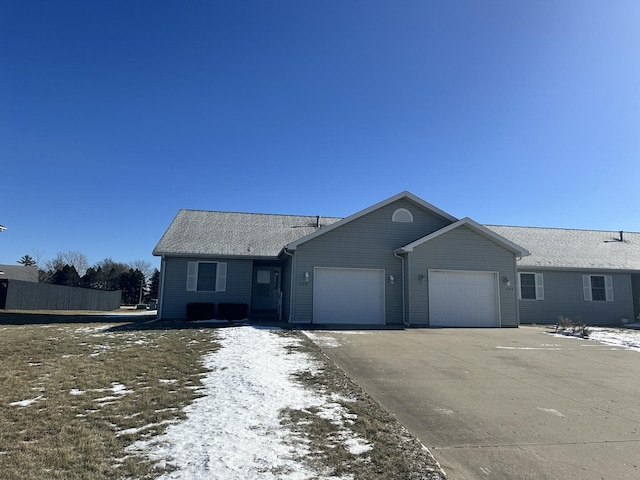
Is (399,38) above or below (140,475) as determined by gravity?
above

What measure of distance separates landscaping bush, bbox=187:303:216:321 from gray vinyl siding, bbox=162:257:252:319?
0.85 meters

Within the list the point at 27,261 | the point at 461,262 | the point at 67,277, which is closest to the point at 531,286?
the point at 461,262

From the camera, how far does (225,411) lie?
15.9 ft

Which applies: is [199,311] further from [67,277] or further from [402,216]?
[67,277]

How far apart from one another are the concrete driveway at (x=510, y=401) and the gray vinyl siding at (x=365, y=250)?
4.69 meters

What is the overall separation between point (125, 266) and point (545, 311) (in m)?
60.0

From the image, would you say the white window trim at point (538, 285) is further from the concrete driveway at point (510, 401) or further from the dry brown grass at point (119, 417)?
the dry brown grass at point (119, 417)

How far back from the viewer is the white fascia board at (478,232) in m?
15.7

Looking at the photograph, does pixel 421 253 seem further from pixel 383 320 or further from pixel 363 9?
pixel 363 9

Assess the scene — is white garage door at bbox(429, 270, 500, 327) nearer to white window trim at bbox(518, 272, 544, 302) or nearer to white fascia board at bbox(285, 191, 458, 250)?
white fascia board at bbox(285, 191, 458, 250)

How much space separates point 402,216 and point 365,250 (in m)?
2.16

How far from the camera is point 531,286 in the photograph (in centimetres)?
1895

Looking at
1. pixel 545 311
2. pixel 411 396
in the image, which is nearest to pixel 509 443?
pixel 411 396

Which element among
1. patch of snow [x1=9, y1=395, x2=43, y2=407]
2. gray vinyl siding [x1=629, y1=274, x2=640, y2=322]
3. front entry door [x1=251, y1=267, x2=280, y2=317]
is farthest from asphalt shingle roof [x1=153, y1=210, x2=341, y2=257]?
gray vinyl siding [x1=629, y1=274, x2=640, y2=322]
